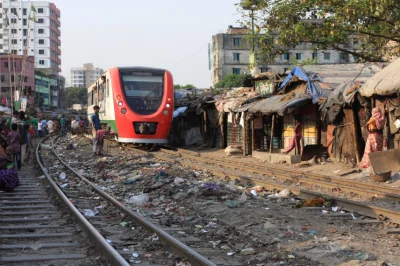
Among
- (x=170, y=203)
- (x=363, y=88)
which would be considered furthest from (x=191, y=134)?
(x=170, y=203)

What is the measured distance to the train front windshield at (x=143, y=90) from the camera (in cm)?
2005

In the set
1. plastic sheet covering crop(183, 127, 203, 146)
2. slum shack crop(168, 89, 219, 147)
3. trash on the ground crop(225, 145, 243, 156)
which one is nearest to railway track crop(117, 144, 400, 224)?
trash on the ground crop(225, 145, 243, 156)

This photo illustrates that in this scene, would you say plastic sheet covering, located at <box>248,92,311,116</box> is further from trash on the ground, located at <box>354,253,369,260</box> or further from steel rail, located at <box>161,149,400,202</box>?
trash on the ground, located at <box>354,253,369,260</box>

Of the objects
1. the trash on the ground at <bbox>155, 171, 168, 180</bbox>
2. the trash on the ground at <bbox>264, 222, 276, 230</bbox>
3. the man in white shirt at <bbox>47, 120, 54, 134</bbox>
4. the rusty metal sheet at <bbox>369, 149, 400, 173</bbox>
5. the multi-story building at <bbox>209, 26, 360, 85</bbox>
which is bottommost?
the trash on the ground at <bbox>264, 222, 276, 230</bbox>

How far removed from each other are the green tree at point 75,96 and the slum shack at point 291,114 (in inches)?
3794

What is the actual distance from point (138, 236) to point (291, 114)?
46.2 feet

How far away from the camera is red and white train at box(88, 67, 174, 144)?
1981 centimetres

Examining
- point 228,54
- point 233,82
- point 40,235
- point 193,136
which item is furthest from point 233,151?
point 228,54

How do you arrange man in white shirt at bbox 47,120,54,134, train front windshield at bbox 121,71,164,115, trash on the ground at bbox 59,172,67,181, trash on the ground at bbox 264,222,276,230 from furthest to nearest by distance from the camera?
man in white shirt at bbox 47,120,54,134 → train front windshield at bbox 121,71,164,115 → trash on the ground at bbox 59,172,67,181 → trash on the ground at bbox 264,222,276,230

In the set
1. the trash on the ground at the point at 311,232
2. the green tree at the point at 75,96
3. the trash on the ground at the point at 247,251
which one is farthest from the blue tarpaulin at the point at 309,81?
the green tree at the point at 75,96

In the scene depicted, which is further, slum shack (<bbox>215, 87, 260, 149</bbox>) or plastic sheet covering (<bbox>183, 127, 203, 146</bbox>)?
plastic sheet covering (<bbox>183, 127, 203, 146</bbox>)

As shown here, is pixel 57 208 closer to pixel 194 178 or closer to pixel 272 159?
pixel 194 178

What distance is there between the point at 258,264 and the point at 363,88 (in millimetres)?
9627

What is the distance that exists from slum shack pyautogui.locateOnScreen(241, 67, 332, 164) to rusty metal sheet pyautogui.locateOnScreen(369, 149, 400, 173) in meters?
4.96
